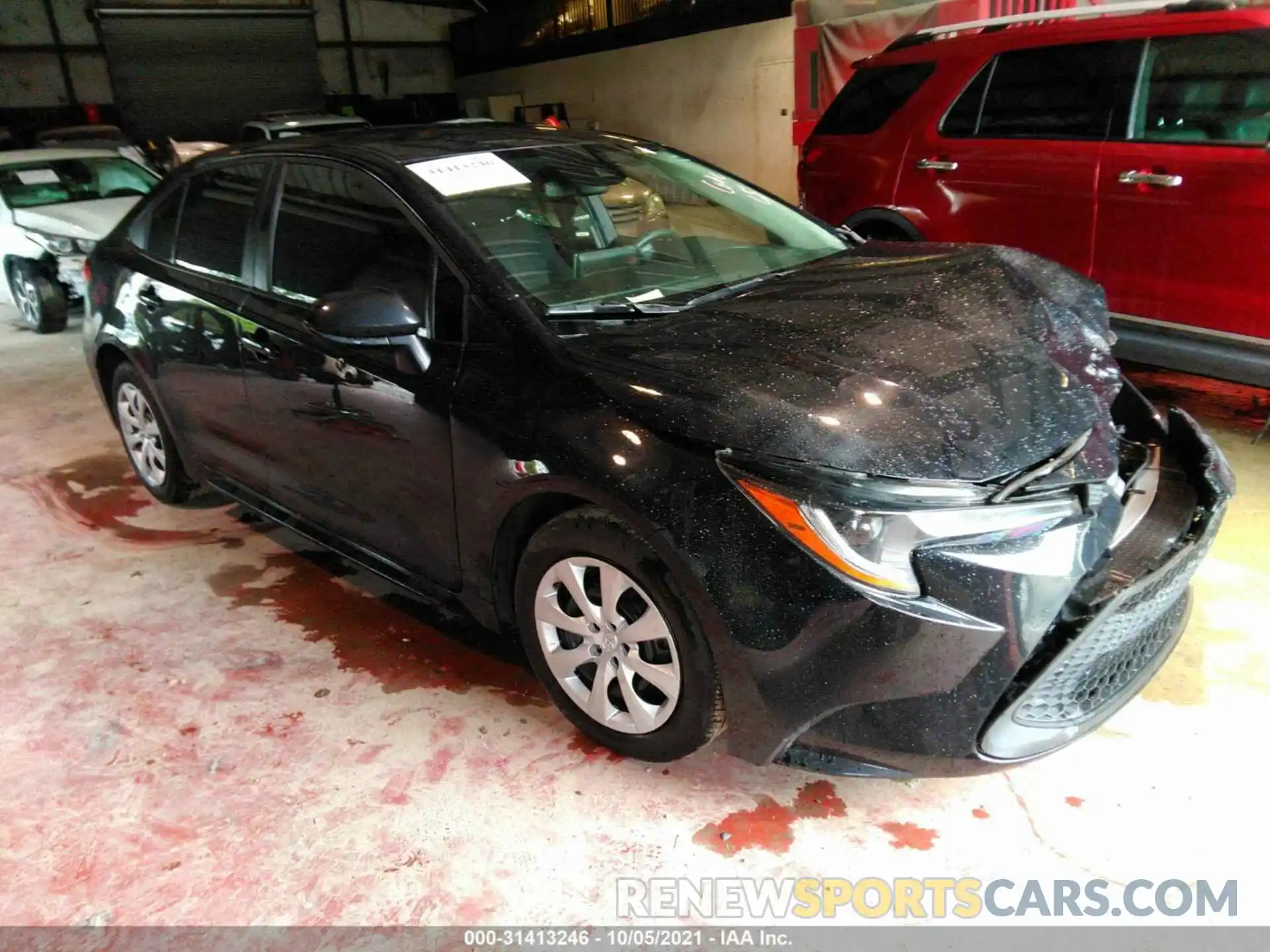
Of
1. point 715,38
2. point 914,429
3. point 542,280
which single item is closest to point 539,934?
point 914,429

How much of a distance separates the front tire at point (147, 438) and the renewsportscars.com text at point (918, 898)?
8.88ft

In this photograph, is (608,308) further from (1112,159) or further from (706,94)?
(706,94)

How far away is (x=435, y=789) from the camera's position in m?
2.22

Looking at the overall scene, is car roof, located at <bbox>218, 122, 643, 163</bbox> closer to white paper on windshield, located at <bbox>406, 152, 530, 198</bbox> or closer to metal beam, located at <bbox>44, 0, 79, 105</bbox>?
white paper on windshield, located at <bbox>406, 152, 530, 198</bbox>

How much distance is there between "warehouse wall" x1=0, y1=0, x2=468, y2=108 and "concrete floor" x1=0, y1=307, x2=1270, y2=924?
15.7m

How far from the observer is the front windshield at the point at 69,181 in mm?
7352

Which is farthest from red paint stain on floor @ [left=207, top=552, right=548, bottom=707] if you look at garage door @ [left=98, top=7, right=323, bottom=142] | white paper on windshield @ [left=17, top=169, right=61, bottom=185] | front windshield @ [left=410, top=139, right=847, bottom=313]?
garage door @ [left=98, top=7, right=323, bottom=142]

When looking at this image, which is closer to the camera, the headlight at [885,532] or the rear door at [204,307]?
the headlight at [885,532]

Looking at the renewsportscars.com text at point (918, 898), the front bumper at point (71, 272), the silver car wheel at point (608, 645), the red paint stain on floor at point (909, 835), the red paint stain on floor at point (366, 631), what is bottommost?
the renewsportscars.com text at point (918, 898)

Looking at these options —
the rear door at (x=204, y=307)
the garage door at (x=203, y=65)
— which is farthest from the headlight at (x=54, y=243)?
the garage door at (x=203, y=65)

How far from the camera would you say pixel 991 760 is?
178 centimetres

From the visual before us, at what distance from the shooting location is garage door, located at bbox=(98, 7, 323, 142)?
15227 millimetres

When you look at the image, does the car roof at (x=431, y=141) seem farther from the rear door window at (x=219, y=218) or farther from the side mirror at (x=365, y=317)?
the side mirror at (x=365, y=317)

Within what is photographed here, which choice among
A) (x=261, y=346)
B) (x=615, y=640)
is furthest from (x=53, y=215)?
(x=615, y=640)
